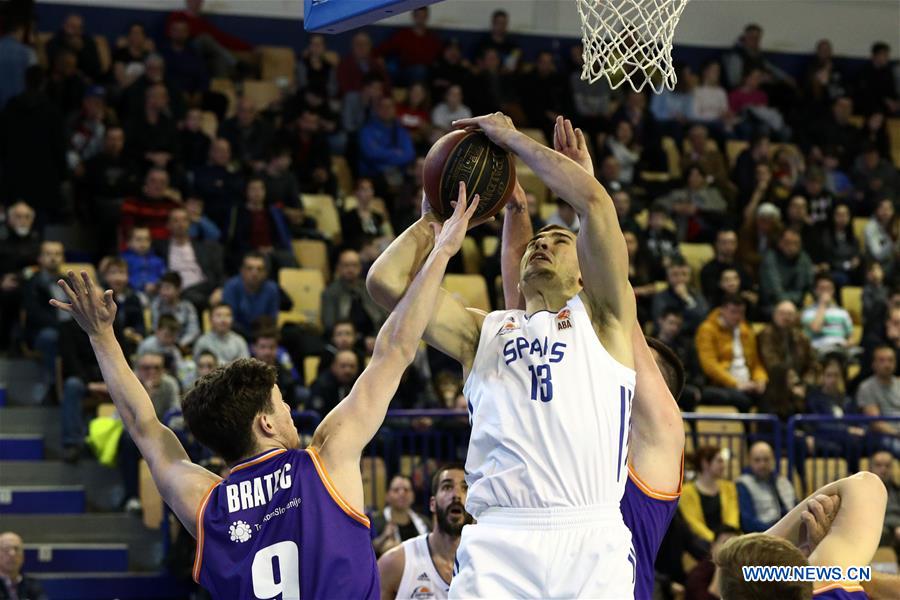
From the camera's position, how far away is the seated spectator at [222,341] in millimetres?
11180

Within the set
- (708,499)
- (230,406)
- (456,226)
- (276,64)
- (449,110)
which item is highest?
(276,64)

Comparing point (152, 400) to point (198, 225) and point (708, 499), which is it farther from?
point (708, 499)

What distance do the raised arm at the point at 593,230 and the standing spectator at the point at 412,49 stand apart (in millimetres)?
11981

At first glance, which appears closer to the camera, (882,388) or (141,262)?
(141,262)

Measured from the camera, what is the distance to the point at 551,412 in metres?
5.01

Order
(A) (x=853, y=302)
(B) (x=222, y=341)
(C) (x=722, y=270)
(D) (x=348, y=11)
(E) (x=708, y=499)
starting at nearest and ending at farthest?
(D) (x=348, y=11), (E) (x=708, y=499), (B) (x=222, y=341), (C) (x=722, y=270), (A) (x=853, y=302)

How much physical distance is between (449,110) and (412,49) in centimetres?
147

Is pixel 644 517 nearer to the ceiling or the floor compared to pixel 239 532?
nearer to the floor

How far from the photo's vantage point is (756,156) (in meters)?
16.5

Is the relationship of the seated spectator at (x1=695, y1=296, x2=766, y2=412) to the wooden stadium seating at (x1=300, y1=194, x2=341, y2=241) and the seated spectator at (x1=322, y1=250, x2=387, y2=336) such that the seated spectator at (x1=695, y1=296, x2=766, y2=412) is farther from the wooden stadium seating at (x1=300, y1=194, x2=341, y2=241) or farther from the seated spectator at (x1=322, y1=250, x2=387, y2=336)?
the wooden stadium seating at (x1=300, y1=194, x2=341, y2=241)

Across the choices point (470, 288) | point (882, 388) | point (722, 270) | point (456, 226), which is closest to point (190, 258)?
point (470, 288)

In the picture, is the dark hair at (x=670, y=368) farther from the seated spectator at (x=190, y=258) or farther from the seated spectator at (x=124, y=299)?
the seated spectator at (x=190, y=258)

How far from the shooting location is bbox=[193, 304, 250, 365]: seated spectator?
36.7 feet

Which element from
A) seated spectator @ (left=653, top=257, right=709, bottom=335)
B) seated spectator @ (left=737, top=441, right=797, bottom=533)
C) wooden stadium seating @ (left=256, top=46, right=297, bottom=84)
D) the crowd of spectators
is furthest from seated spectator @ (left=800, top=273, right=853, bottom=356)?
wooden stadium seating @ (left=256, top=46, right=297, bottom=84)
